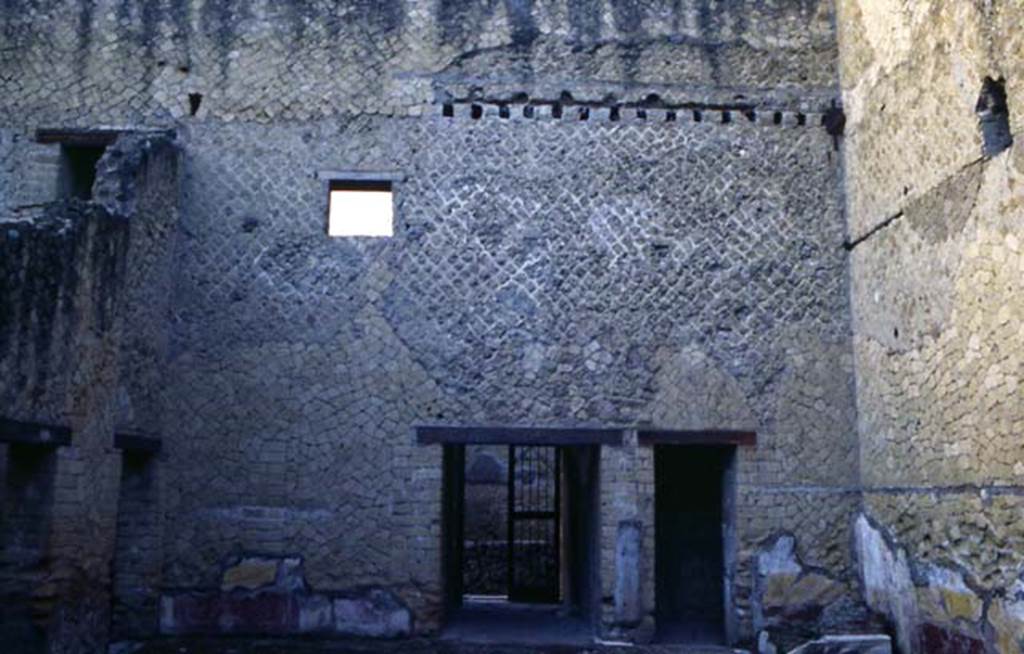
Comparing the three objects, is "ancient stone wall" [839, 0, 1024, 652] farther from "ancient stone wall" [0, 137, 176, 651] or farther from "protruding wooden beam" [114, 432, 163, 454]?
"ancient stone wall" [0, 137, 176, 651]

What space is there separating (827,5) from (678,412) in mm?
4124

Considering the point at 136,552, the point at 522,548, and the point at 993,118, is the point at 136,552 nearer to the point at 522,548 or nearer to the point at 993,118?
the point at 993,118

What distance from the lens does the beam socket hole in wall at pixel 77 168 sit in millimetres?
9219

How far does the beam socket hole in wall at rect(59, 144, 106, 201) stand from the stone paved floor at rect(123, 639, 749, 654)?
401 centimetres

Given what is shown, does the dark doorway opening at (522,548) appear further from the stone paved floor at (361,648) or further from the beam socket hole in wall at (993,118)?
the beam socket hole in wall at (993,118)

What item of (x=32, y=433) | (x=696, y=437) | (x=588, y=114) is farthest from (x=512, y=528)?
(x=32, y=433)

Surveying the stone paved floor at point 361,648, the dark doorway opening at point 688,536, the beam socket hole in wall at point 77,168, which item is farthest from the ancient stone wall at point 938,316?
the beam socket hole in wall at point 77,168

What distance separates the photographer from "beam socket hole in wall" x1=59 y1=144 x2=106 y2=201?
922 cm

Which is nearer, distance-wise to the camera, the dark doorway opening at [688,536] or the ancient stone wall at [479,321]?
the ancient stone wall at [479,321]

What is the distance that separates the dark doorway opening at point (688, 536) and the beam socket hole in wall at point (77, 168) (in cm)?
602

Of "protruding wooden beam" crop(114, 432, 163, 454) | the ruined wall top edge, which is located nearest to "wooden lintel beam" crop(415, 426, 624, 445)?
"protruding wooden beam" crop(114, 432, 163, 454)

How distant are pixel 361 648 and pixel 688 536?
355 centimetres

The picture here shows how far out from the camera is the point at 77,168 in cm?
948

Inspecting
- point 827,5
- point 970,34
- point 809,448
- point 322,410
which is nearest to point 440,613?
point 322,410
